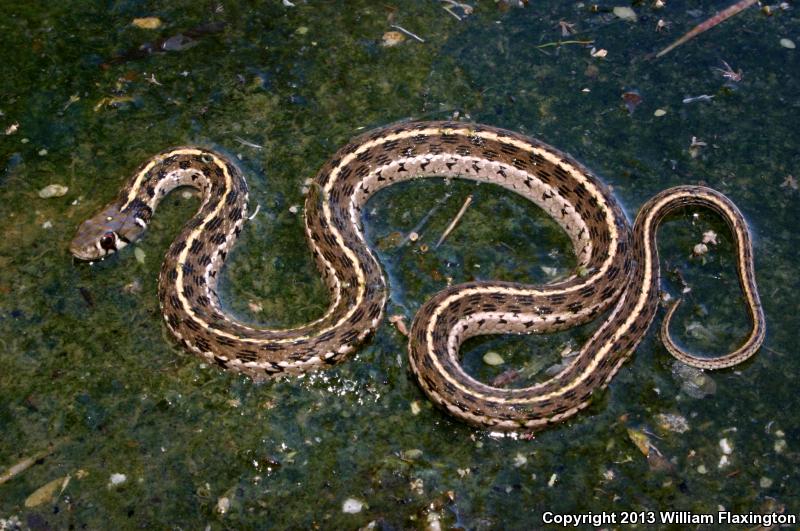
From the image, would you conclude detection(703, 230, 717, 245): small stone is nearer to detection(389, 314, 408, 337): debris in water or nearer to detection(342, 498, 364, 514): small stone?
detection(389, 314, 408, 337): debris in water

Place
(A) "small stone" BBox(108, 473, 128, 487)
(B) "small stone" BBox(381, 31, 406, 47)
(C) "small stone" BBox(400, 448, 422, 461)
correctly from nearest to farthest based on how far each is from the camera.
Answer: (A) "small stone" BBox(108, 473, 128, 487) < (C) "small stone" BBox(400, 448, 422, 461) < (B) "small stone" BBox(381, 31, 406, 47)

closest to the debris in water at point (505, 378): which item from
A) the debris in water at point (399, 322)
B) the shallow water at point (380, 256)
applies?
the shallow water at point (380, 256)

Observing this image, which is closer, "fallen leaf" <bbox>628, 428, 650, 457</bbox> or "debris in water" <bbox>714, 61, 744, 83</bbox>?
"fallen leaf" <bbox>628, 428, 650, 457</bbox>

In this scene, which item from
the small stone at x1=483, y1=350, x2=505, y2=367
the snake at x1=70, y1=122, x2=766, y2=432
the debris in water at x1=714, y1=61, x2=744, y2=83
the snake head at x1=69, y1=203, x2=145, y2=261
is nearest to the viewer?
the snake at x1=70, y1=122, x2=766, y2=432

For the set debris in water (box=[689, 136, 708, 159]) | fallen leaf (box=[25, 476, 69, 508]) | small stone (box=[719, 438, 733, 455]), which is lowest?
fallen leaf (box=[25, 476, 69, 508])

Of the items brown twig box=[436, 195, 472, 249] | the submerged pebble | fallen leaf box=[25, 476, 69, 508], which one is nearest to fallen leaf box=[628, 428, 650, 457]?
the submerged pebble

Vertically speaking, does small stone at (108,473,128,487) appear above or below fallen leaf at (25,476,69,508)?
above

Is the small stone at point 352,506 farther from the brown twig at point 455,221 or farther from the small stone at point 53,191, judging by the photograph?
the small stone at point 53,191

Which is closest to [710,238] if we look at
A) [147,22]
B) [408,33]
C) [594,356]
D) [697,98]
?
[697,98]
